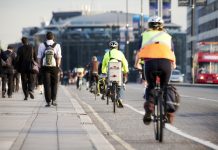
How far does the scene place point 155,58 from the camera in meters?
11.7

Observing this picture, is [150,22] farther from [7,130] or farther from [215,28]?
[215,28]

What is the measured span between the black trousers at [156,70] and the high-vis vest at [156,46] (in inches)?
3.4

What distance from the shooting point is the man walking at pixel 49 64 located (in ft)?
65.1

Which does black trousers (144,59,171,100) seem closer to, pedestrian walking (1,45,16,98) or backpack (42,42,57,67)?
backpack (42,42,57,67)

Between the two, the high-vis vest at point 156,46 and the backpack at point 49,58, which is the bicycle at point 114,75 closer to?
the backpack at point 49,58

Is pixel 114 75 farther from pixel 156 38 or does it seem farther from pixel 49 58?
pixel 156 38

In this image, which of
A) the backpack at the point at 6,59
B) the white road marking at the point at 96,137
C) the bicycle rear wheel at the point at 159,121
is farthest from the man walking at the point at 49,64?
the bicycle rear wheel at the point at 159,121

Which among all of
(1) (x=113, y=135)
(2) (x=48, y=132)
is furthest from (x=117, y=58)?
(2) (x=48, y=132)

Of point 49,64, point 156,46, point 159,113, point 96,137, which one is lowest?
point 96,137

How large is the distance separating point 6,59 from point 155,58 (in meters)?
15.8

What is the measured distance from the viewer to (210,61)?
66.3 meters

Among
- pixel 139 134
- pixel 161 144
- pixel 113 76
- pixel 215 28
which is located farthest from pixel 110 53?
pixel 215 28

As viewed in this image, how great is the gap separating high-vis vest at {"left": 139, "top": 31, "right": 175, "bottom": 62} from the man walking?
799 cm

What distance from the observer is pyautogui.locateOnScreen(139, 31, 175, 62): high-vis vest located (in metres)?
11.7
